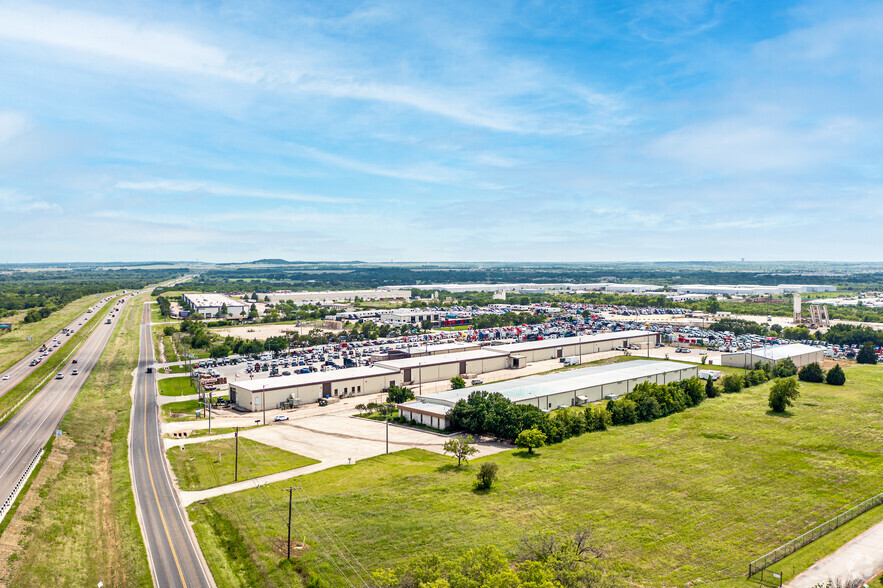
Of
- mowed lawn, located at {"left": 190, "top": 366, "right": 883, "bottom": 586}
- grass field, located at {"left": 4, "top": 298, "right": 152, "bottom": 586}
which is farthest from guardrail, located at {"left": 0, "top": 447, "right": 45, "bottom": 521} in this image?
mowed lawn, located at {"left": 190, "top": 366, "right": 883, "bottom": 586}

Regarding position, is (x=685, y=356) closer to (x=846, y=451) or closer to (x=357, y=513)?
(x=846, y=451)

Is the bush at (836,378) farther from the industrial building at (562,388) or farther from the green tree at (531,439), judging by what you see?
the green tree at (531,439)

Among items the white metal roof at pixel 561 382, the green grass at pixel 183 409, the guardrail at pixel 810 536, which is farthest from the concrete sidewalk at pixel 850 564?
the green grass at pixel 183 409

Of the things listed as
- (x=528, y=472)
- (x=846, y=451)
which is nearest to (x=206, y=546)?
(x=528, y=472)

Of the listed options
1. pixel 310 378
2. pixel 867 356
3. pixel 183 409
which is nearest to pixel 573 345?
pixel 867 356

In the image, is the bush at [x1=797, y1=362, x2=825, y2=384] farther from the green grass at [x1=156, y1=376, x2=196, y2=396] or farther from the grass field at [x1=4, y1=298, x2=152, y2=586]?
the green grass at [x1=156, y1=376, x2=196, y2=396]

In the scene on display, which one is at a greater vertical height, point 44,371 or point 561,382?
point 561,382

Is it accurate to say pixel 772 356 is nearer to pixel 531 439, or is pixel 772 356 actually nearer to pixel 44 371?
pixel 531 439
